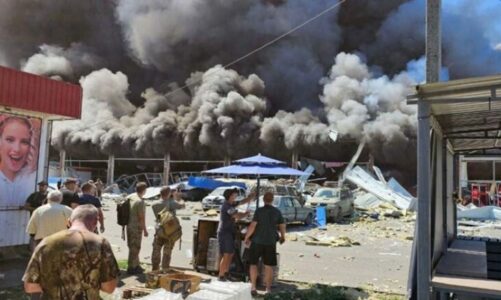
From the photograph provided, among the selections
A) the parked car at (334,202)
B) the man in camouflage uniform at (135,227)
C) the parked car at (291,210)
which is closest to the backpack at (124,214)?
the man in camouflage uniform at (135,227)

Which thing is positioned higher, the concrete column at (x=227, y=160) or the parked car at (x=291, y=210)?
the concrete column at (x=227, y=160)

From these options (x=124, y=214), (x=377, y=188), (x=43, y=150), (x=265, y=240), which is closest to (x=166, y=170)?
(x=377, y=188)

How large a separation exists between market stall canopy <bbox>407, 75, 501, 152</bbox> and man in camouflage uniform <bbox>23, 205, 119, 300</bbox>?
2.73 m

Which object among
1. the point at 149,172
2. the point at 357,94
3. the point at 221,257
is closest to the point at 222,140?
the point at 149,172

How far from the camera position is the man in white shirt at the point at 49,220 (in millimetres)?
6121

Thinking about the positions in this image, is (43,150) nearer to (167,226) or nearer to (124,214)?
(124,214)

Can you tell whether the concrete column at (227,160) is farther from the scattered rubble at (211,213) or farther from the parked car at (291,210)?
the parked car at (291,210)

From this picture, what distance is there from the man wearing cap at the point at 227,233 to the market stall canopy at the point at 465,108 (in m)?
3.41

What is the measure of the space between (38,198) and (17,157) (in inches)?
39.8

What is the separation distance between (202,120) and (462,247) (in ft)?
120

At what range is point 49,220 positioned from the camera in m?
6.14

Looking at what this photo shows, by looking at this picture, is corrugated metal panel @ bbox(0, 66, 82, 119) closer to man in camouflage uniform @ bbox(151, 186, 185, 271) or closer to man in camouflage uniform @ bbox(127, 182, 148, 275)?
man in camouflage uniform @ bbox(127, 182, 148, 275)

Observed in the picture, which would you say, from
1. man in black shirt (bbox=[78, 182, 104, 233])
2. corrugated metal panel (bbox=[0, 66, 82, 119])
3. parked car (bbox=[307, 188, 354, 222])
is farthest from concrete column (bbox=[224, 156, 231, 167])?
man in black shirt (bbox=[78, 182, 104, 233])

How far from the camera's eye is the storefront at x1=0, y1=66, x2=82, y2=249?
29.0 feet
